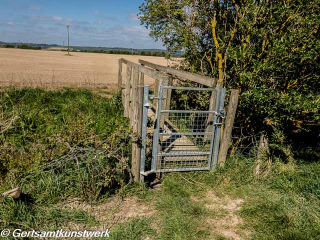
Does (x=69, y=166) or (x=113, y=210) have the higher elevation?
(x=69, y=166)

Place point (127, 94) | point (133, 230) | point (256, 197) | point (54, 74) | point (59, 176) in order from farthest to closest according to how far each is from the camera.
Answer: point (54, 74)
point (127, 94)
point (256, 197)
point (59, 176)
point (133, 230)

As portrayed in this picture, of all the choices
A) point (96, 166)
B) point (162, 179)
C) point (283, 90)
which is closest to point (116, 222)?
point (96, 166)

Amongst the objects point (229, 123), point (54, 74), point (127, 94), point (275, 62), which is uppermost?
point (275, 62)

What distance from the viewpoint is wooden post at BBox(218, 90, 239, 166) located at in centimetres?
462

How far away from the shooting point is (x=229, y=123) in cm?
479

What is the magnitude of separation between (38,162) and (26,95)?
22.6 feet

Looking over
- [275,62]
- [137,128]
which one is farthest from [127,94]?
[275,62]

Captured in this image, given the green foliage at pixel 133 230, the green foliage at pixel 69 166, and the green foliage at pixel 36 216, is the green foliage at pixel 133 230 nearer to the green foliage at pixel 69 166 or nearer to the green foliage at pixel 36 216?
the green foliage at pixel 36 216

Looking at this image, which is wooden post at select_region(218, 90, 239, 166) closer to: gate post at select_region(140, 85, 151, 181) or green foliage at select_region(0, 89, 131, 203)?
gate post at select_region(140, 85, 151, 181)

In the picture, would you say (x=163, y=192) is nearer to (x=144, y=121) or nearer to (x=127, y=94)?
(x=144, y=121)

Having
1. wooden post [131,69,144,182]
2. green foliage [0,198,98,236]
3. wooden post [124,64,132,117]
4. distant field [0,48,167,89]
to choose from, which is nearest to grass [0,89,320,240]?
green foliage [0,198,98,236]

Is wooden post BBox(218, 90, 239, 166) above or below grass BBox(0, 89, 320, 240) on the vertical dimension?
above

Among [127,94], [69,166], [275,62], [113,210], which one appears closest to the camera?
[113,210]

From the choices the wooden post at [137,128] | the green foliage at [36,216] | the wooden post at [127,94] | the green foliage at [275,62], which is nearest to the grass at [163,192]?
the green foliage at [36,216]
